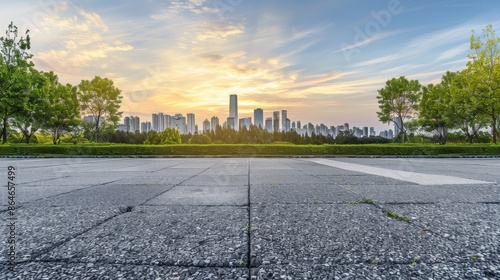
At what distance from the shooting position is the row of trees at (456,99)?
2579cm

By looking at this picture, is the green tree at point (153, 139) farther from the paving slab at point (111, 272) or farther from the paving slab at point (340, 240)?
the paving slab at point (111, 272)

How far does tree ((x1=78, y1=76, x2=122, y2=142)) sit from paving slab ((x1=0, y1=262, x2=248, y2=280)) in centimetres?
3847

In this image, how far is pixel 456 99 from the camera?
28.2m

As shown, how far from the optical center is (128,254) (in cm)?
183

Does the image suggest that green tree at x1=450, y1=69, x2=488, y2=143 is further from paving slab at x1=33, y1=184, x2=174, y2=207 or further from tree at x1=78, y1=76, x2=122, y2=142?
tree at x1=78, y1=76, x2=122, y2=142

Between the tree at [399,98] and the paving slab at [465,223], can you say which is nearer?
the paving slab at [465,223]

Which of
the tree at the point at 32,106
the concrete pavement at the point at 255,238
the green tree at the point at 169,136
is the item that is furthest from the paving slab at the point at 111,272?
the green tree at the point at 169,136

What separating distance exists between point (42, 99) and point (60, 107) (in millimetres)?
3888

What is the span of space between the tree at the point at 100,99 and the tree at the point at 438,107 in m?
42.0

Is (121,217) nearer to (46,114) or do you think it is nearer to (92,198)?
(92,198)

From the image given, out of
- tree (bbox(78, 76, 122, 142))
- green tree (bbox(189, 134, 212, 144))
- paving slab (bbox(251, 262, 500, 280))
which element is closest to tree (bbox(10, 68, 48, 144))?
tree (bbox(78, 76, 122, 142))

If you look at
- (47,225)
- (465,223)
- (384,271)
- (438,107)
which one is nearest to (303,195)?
(465,223)

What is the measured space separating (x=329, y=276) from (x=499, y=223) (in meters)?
2.20

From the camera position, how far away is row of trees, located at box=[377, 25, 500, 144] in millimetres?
25792
